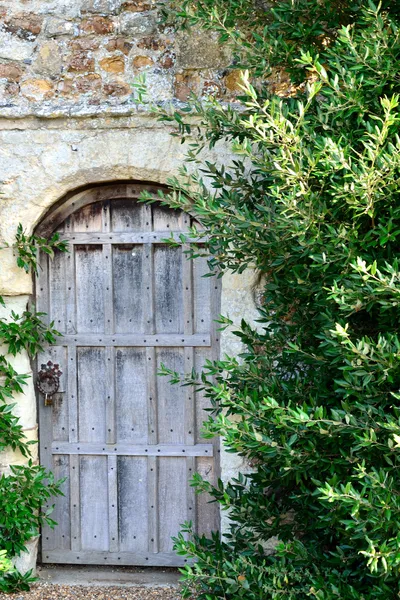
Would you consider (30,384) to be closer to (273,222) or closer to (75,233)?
(75,233)

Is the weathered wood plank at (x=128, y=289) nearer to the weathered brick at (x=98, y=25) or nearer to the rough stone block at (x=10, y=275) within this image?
the rough stone block at (x=10, y=275)

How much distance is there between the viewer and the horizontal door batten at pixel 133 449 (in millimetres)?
4184

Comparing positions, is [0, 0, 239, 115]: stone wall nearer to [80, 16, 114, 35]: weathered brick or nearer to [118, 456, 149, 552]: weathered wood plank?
[80, 16, 114, 35]: weathered brick

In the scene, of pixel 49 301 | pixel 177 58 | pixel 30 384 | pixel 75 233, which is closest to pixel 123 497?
pixel 30 384

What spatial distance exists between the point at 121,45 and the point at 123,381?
1712mm

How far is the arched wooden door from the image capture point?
419 cm

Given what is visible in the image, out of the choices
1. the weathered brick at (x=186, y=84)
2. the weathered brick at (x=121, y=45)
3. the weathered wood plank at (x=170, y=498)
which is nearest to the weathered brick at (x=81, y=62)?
the weathered brick at (x=121, y=45)

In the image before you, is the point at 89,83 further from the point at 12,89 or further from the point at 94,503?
the point at 94,503

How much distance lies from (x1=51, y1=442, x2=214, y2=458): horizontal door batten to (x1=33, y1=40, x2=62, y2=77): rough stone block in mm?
1925

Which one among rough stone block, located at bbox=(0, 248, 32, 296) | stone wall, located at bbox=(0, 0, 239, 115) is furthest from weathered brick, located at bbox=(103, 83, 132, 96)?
rough stone block, located at bbox=(0, 248, 32, 296)

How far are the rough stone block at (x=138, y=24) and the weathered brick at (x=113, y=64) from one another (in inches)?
5.2

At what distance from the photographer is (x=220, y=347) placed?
4.03m

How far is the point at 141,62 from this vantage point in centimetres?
403

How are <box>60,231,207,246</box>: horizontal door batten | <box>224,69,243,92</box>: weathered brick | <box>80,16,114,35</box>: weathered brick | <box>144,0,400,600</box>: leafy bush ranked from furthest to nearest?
<box>60,231,207,246</box>: horizontal door batten
<box>80,16,114,35</box>: weathered brick
<box>224,69,243,92</box>: weathered brick
<box>144,0,400,600</box>: leafy bush
